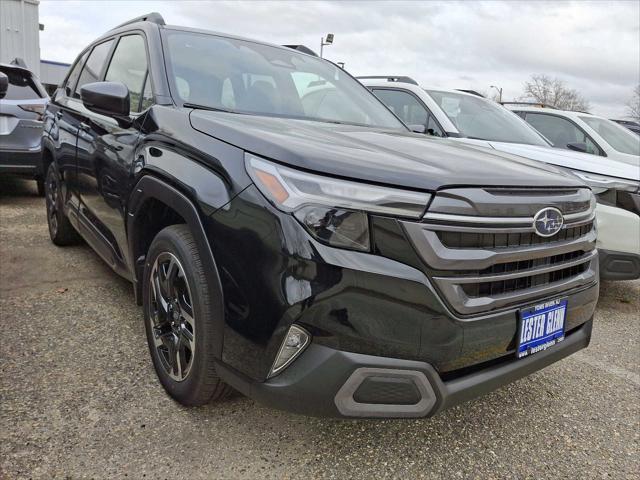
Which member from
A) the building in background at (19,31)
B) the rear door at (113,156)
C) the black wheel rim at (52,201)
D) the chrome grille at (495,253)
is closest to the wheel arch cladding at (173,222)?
the rear door at (113,156)

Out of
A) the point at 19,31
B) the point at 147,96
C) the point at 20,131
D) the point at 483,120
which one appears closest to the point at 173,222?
the point at 147,96

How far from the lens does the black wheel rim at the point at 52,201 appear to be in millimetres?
4340

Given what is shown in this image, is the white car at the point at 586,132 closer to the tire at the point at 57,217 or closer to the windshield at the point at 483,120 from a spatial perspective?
the windshield at the point at 483,120

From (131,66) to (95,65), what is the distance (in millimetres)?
→ 1011

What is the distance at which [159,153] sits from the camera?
7.35 feet

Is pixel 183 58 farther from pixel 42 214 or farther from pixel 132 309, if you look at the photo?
pixel 42 214

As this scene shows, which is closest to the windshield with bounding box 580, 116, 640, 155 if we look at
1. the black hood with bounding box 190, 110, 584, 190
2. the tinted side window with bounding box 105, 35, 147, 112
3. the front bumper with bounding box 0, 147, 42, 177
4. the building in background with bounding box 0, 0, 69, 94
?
the black hood with bounding box 190, 110, 584, 190

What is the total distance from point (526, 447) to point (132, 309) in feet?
7.73

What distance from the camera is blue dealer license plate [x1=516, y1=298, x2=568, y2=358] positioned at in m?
1.89

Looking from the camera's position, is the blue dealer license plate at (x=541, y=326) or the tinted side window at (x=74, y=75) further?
the tinted side window at (x=74, y=75)

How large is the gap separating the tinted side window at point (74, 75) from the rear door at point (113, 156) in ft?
2.68

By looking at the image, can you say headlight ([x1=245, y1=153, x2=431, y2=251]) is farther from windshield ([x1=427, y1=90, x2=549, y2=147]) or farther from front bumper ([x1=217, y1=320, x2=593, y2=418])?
windshield ([x1=427, y1=90, x2=549, y2=147])

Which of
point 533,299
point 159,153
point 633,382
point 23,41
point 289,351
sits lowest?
point 633,382

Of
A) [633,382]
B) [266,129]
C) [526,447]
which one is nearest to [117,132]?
[266,129]
